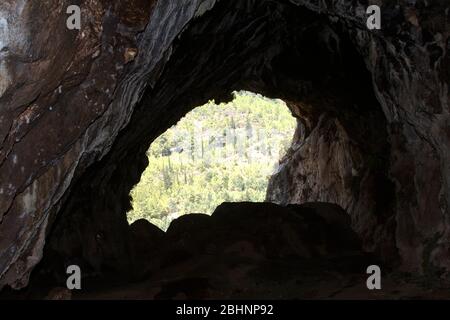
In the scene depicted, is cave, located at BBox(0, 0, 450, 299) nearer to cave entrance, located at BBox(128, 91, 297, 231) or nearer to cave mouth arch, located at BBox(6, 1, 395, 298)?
cave mouth arch, located at BBox(6, 1, 395, 298)

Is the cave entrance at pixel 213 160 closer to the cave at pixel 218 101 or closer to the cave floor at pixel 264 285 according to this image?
the cave at pixel 218 101

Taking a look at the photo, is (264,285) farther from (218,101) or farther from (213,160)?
(213,160)

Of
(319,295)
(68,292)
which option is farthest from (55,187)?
(319,295)

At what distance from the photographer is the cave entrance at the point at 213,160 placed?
82.2 m

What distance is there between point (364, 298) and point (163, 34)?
575cm

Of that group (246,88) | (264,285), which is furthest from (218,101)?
(264,285)

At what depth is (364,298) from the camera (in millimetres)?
9039

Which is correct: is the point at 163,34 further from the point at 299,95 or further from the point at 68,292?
the point at 299,95

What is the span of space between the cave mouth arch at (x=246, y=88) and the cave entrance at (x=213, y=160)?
51.5 m

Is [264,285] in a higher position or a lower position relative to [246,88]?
lower

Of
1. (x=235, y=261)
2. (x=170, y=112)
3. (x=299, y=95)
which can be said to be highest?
(x=299, y=95)

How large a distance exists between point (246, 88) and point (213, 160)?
94260 millimetres

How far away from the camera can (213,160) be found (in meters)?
114

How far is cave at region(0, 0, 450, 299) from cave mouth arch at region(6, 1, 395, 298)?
0.06 metres
